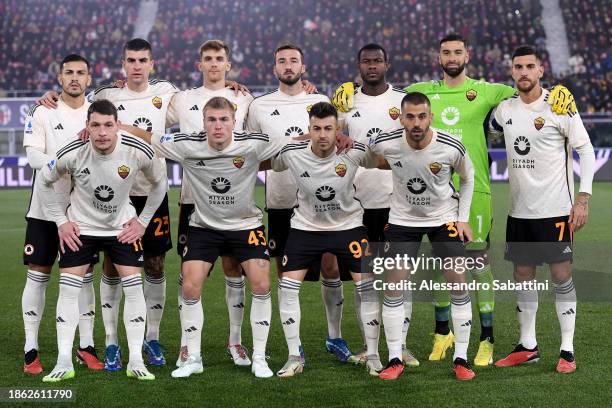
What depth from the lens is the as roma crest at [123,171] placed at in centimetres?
629

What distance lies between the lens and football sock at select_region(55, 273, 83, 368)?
20.5 feet

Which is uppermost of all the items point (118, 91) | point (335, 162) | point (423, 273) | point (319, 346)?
point (118, 91)

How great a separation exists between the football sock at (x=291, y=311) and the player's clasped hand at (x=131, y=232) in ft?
3.36

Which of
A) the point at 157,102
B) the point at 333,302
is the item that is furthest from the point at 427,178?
the point at 157,102

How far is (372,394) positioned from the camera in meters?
5.84

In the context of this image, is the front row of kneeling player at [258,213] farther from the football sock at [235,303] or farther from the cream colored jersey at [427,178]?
the football sock at [235,303]

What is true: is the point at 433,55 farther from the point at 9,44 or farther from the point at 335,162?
the point at 335,162

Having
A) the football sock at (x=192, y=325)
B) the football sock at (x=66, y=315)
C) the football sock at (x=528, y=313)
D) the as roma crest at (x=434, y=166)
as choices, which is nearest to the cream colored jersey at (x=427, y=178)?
the as roma crest at (x=434, y=166)

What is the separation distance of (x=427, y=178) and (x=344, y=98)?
1.07 meters

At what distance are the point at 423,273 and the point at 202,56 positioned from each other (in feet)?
7.54

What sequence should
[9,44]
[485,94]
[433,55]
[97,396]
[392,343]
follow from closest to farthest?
[97,396]
[392,343]
[485,94]
[433,55]
[9,44]

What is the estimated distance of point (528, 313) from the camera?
676 cm

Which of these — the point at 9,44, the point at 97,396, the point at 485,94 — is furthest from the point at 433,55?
the point at 97,396

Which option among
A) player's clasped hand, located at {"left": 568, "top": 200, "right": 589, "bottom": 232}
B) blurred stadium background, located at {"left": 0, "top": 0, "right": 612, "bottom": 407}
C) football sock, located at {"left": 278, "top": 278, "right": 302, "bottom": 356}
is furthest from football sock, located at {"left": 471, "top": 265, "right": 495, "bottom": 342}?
blurred stadium background, located at {"left": 0, "top": 0, "right": 612, "bottom": 407}
